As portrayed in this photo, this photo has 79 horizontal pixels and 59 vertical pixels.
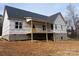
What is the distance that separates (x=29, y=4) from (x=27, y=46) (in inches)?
48.2

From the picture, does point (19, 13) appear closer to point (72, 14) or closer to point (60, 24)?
point (60, 24)

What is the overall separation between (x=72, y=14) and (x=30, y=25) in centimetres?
131

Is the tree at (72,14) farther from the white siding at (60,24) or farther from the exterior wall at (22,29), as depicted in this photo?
the exterior wall at (22,29)

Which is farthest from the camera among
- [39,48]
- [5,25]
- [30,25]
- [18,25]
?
[18,25]

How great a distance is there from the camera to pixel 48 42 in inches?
249

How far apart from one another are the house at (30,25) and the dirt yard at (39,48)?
22 centimetres

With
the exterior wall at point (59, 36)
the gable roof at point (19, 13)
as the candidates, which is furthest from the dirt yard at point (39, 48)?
the gable roof at point (19, 13)

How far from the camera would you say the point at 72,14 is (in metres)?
6.15

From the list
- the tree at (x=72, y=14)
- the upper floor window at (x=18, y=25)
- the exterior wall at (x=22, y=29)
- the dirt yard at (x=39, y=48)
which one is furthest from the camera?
the upper floor window at (x=18, y=25)

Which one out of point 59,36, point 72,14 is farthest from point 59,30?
point 72,14

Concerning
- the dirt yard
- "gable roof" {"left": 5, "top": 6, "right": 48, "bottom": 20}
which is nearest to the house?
"gable roof" {"left": 5, "top": 6, "right": 48, "bottom": 20}

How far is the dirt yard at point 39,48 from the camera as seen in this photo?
582 centimetres

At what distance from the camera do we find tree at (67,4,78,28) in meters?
6.12

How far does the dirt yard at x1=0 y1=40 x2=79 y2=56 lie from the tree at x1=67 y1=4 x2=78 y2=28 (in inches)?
22.5
